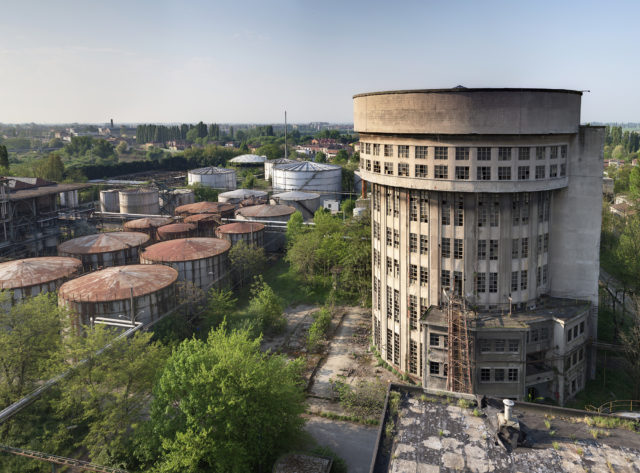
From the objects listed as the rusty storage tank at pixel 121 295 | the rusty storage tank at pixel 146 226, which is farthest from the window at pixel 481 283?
the rusty storage tank at pixel 146 226

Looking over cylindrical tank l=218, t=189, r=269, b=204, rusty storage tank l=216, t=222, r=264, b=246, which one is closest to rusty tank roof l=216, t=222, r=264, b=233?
rusty storage tank l=216, t=222, r=264, b=246

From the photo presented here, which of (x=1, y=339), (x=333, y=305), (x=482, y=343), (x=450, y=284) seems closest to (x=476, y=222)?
(x=450, y=284)

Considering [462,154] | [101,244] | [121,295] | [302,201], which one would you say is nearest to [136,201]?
[302,201]

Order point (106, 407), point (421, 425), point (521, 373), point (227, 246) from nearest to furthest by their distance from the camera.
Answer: point (421, 425) < point (106, 407) < point (521, 373) < point (227, 246)

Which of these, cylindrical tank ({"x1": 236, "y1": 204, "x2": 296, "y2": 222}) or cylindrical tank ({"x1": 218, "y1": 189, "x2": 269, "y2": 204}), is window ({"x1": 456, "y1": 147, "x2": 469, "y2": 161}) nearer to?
cylindrical tank ({"x1": 236, "y1": 204, "x2": 296, "y2": 222})

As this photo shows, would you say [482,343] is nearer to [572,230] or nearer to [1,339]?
[572,230]
